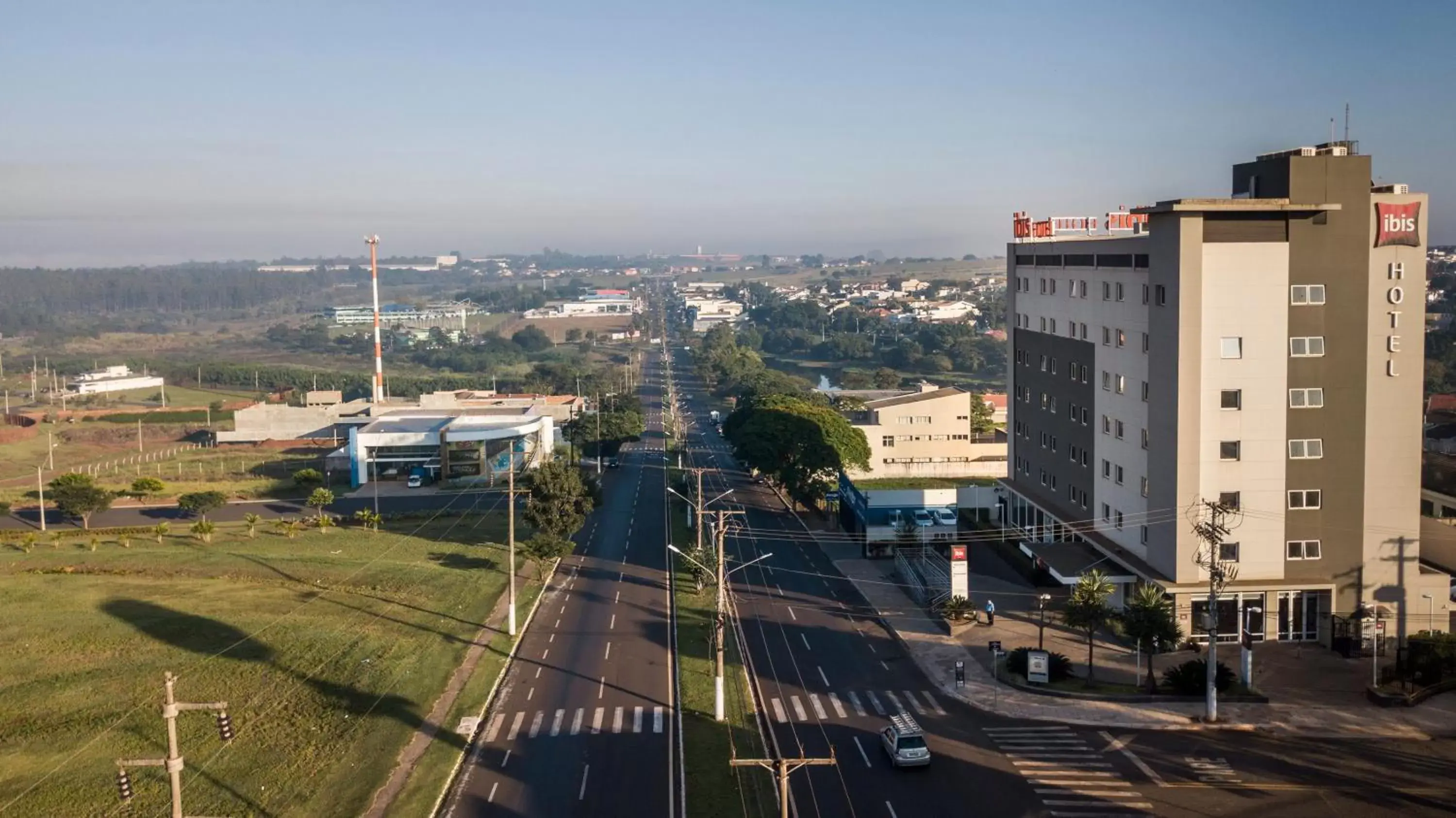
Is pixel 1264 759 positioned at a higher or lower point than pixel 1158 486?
lower

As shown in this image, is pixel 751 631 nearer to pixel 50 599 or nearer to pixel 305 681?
pixel 305 681

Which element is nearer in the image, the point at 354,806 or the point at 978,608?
the point at 354,806

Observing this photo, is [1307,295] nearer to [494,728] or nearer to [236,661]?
[494,728]

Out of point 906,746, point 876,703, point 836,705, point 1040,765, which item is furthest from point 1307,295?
point 906,746

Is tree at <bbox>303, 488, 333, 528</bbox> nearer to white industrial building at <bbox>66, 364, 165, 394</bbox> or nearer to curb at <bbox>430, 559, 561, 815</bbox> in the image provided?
curb at <bbox>430, 559, 561, 815</bbox>

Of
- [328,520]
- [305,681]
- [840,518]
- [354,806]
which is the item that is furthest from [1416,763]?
[328,520]

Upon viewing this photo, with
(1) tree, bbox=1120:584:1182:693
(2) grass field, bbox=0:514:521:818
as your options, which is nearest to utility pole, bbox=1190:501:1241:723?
(1) tree, bbox=1120:584:1182:693
